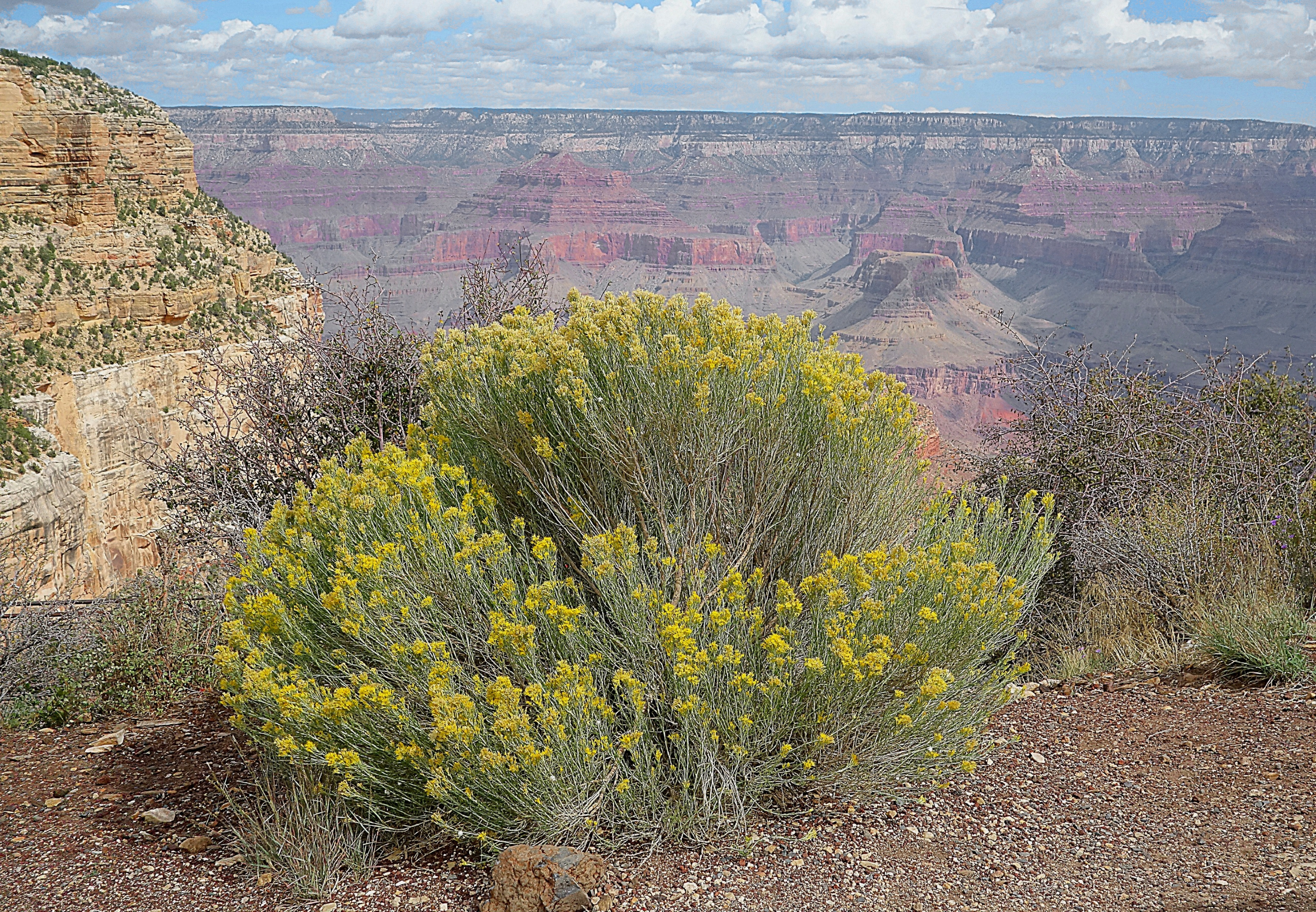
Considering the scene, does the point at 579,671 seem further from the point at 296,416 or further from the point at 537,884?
the point at 296,416

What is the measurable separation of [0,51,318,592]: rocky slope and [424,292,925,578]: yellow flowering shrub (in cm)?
1200

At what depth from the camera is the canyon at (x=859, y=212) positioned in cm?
7975

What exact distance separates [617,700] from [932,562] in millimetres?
1238

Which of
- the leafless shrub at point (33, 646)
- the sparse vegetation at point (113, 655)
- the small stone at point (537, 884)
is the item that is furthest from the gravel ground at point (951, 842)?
the leafless shrub at point (33, 646)

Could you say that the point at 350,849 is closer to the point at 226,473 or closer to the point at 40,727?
the point at 40,727

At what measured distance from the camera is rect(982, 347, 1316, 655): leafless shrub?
5.22m

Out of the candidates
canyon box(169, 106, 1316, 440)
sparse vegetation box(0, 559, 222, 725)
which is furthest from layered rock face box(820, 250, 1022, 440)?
sparse vegetation box(0, 559, 222, 725)

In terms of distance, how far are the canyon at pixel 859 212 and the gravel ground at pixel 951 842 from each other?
60.1m

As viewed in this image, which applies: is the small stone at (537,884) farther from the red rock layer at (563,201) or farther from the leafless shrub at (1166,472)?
the red rock layer at (563,201)

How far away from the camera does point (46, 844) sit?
11.1ft

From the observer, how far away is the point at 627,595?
10.5 feet

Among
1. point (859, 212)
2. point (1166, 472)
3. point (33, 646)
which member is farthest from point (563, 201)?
point (33, 646)

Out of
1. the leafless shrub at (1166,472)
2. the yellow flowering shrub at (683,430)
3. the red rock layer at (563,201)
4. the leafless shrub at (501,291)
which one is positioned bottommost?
the leafless shrub at (1166,472)

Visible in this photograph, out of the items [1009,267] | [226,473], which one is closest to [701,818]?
[226,473]
